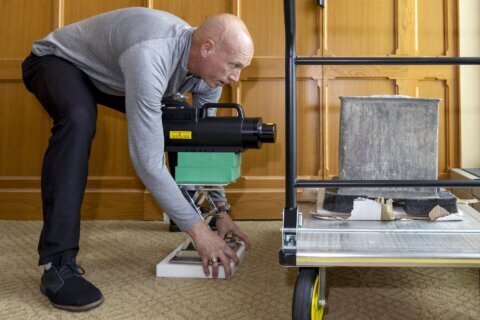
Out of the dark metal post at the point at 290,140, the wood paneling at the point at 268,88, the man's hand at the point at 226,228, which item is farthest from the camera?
the wood paneling at the point at 268,88

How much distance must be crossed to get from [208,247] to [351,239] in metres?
0.39

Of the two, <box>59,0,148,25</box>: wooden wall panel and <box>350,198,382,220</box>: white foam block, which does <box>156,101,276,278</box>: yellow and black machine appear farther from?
<box>59,0,148,25</box>: wooden wall panel

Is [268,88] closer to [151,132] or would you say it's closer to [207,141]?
[207,141]

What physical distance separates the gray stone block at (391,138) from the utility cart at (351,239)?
160mm

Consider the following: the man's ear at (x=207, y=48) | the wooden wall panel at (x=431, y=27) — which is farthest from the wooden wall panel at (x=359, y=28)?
the man's ear at (x=207, y=48)

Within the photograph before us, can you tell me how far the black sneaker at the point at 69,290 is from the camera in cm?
111

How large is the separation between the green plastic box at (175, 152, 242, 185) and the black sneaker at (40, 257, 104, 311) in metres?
0.36

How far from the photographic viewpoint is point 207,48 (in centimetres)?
125

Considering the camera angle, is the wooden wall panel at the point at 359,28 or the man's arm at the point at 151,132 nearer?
the man's arm at the point at 151,132

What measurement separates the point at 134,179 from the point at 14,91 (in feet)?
2.48

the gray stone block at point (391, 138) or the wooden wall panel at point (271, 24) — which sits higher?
the wooden wall panel at point (271, 24)

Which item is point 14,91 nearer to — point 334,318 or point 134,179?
point 134,179

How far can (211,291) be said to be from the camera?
124 cm

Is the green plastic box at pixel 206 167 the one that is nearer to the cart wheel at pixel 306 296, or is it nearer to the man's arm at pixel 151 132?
the man's arm at pixel 151 132
